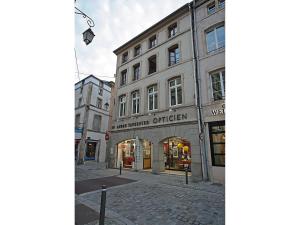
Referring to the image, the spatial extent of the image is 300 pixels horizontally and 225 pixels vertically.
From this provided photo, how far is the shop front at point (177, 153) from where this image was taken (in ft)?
39.5

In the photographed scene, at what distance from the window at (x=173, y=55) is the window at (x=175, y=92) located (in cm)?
138

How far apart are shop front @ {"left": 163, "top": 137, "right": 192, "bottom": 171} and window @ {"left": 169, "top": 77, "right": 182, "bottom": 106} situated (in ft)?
9.43

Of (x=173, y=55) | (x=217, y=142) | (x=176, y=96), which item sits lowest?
(x=217, y=142)

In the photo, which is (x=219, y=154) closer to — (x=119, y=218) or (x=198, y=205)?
(x=198, y=205)

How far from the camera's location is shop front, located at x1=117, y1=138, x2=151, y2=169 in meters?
11.6

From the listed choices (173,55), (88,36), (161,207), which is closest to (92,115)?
(173,55)

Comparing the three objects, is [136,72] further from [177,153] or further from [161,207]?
[161,207]

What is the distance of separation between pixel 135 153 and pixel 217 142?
5.70 m

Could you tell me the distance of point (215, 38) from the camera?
9258 millimetres

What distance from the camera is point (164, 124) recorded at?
33.1 feet

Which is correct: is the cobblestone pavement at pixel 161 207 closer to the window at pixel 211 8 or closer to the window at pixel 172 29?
the window at pixel 211 8

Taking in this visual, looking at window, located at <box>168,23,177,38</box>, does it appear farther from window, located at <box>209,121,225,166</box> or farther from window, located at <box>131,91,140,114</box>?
window, located at <box>209,121,225,166</box>

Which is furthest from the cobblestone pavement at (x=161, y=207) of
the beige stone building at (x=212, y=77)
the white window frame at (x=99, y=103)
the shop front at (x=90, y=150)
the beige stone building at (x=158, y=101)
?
the white window frame at (x=99, y=103)
